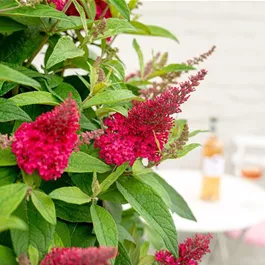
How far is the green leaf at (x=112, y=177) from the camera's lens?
1.54 ft

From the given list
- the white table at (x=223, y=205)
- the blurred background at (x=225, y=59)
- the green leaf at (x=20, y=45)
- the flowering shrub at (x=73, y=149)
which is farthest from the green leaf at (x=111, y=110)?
the blurred background at (x=225, y=59)

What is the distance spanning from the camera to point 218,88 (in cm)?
326

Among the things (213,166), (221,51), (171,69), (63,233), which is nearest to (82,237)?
(63,233)

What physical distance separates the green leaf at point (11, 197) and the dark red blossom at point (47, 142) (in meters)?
0.02

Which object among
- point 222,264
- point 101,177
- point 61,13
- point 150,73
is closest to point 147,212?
point 101,177

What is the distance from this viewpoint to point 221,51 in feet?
10.5

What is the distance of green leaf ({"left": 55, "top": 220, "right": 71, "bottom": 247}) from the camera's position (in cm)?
49

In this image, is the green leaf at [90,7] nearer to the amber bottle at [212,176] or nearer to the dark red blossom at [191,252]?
the dark red blossom at [191,252]

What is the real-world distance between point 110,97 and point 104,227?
12 cm

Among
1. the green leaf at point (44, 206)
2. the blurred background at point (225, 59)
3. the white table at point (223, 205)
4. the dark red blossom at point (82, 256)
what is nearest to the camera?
the dark red blossom at point (82, 256)

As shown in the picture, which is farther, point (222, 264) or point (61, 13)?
point (222, 264)

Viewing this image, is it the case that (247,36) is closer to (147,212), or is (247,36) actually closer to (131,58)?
(131,58)

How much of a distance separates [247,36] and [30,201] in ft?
9.52

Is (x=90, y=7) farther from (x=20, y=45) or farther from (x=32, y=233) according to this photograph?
(x=32, y=233)
